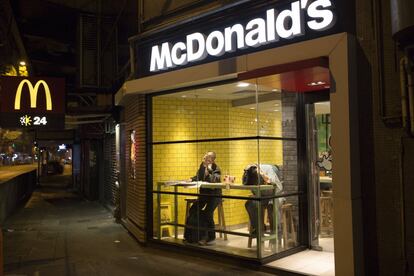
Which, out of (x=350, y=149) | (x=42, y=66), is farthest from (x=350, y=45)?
(x=42, y=66)

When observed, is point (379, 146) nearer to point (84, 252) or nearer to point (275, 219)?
point (275, 219)

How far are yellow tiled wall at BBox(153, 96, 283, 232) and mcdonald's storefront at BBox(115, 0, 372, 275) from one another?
0.08 feet

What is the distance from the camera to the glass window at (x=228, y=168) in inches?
304

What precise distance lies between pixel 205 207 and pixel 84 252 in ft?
8.77

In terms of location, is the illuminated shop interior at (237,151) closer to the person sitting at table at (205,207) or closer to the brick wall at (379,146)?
the person sitting at table at (205,207)

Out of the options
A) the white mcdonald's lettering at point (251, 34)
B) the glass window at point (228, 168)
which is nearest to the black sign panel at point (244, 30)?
the white mcdonald's lettering at point (251, 34)

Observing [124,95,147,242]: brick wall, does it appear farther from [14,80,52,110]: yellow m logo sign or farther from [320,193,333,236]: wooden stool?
[320,193,333,236]: wooden stool

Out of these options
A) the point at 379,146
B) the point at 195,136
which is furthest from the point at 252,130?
the point at 379,146

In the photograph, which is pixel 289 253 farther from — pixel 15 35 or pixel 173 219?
pixel 15 35

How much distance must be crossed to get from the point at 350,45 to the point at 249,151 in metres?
2.87

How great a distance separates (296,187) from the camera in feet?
26.5

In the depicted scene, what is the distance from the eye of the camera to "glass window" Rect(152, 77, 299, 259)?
7715 mm

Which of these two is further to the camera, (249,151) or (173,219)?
(173,219)

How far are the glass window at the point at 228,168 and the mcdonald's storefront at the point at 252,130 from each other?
0.08ft
